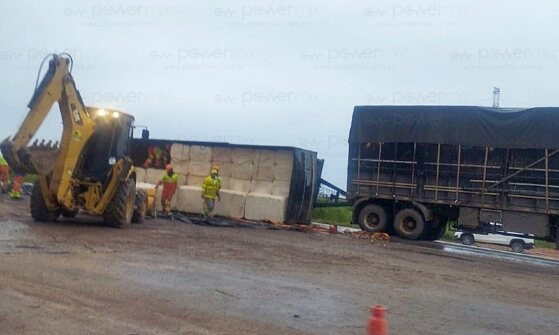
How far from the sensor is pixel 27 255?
36.2ft

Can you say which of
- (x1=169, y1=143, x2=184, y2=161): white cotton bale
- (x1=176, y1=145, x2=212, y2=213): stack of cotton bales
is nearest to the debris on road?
(x1=176, y1=145, x2=212, y2=213): stack of cotton bales

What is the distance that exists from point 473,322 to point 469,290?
2.77 metres

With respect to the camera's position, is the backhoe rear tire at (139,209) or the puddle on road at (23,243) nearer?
the puddle on road at (23,243)

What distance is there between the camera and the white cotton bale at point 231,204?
23.6m

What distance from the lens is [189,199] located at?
24422 millimetres

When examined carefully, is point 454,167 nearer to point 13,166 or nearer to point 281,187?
point 281,187

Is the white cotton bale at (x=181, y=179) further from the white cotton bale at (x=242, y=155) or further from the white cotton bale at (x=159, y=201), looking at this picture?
the white cotton bale at (x=242, y=155)

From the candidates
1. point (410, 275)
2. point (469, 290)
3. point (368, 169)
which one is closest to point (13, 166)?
point (410, 275)

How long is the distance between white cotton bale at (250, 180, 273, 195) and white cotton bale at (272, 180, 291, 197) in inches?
5.7

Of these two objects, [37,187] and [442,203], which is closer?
[37,187]

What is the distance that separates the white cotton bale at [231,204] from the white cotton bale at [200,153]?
56.9 inches

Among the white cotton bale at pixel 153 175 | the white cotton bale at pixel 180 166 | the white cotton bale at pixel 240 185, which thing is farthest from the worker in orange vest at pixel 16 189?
the white cotton bale at pixel 240 185

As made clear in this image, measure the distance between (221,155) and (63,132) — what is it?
9.44m

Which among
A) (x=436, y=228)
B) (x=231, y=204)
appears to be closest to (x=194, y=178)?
(x=231, y=204)
